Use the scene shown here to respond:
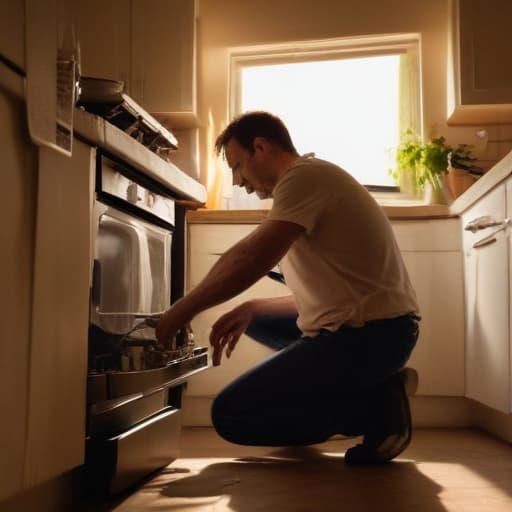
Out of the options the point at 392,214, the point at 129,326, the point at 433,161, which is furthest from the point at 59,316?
the point at 433,161

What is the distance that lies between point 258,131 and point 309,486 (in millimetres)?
906

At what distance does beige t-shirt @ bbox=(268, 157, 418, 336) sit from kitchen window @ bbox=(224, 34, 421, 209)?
1357 mm

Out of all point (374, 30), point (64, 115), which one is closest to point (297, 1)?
point (374, 30)

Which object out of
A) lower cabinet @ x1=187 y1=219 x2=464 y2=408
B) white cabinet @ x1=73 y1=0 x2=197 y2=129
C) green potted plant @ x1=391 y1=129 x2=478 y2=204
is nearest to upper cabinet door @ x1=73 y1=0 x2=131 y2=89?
white cabinet @ x1=73 y1=0 x2=197 y2=129

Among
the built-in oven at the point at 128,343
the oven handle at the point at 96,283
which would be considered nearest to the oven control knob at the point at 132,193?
the built-in oven at the point at 128,343

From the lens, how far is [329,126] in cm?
301

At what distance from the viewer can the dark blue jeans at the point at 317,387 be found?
5.16 feet

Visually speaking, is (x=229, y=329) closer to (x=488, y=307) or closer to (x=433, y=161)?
(x=488, y=307)

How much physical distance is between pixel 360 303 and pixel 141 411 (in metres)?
0.58

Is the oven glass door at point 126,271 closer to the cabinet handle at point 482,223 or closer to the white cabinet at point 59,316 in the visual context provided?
the white cabinet at point 59,316

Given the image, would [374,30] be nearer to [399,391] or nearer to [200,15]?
[200,15]

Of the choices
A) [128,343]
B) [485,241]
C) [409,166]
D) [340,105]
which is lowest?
[128,343]

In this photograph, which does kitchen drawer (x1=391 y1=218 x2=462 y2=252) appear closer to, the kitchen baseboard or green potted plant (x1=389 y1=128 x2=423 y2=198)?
green potted plant (x1=389 y1=128 x2=423 y2=198)

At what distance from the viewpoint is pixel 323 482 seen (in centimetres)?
143
